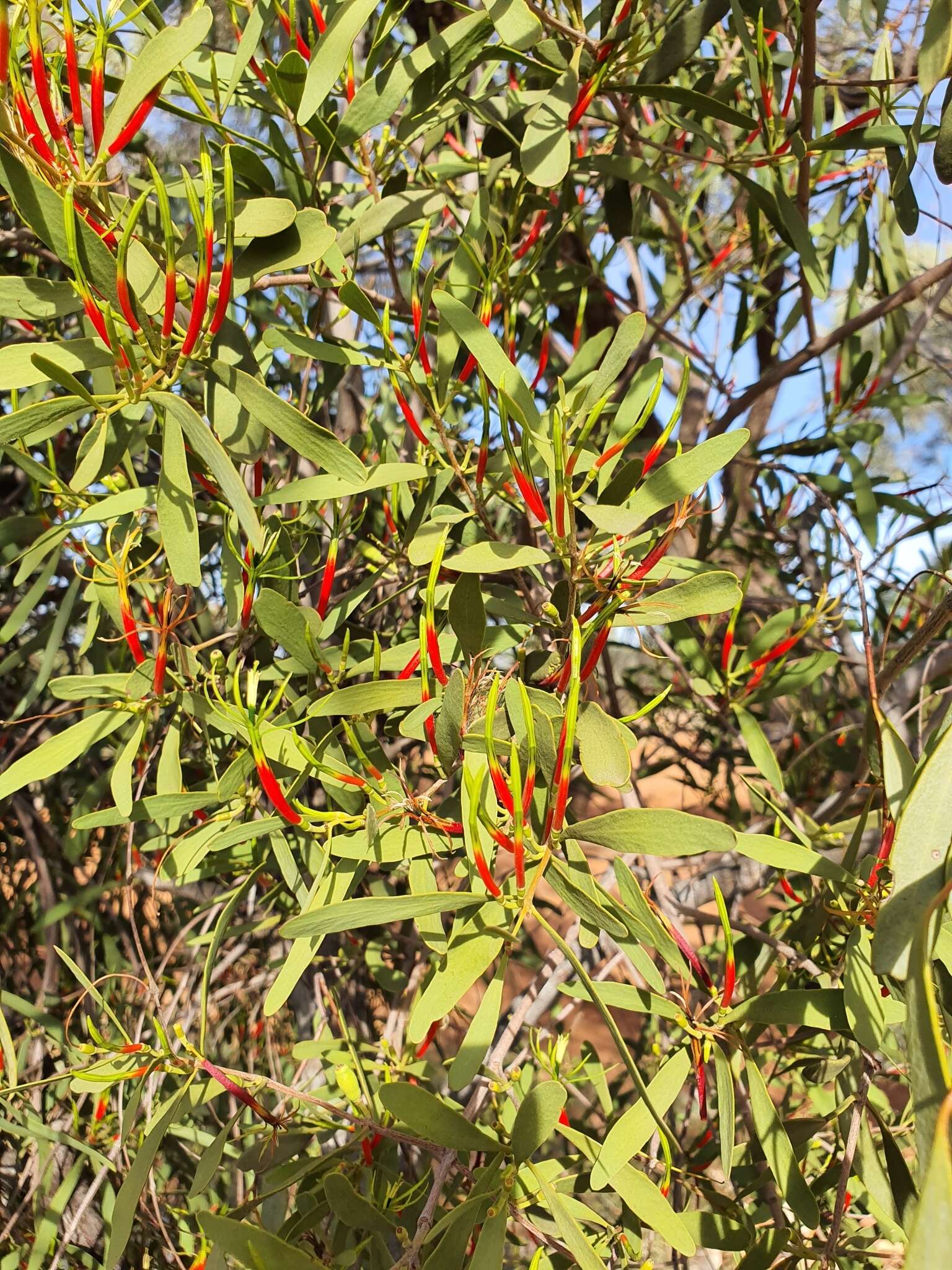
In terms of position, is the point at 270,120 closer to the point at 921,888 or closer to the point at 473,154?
the point at 473,154

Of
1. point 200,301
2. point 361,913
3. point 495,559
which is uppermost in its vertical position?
point 200,301

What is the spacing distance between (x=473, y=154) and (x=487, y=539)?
457 millimetres

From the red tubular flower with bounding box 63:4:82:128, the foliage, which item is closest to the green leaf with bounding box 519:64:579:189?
the foliage

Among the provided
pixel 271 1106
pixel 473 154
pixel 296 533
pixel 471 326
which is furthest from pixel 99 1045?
pixel 473 154

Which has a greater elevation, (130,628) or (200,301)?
(200,301)

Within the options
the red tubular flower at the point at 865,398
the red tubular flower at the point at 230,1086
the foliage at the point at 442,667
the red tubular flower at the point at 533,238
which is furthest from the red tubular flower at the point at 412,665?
the red tubular flower at the point at 865,398

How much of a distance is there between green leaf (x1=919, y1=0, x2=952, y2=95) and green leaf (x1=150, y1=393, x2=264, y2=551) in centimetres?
37

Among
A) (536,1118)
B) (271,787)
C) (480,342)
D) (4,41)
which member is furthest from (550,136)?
(536,1118)

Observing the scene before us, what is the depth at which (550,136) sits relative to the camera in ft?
1.59

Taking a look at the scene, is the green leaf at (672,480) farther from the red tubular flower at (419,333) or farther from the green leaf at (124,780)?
the green leaf at (124,780)

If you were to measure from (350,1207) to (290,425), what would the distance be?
1.23 ft

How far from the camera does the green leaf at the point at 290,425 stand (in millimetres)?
394

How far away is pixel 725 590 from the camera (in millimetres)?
394

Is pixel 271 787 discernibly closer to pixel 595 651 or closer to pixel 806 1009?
pixel 595 651
